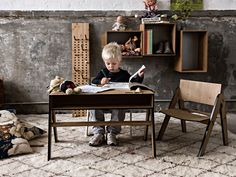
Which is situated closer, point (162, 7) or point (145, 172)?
point (145, 172)

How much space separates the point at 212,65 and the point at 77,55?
6.39 ft

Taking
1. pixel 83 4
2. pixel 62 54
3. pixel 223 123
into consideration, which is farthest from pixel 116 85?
pixel 83 4

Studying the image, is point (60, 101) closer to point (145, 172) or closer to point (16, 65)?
point (145, 172)

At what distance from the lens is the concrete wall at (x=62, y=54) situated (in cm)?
471

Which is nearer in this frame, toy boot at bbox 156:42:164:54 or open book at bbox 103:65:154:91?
Result: open book at bbox 103:65:154:91

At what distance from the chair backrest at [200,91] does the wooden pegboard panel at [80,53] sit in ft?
5.39

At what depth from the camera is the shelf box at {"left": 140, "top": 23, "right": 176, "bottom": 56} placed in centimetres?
455

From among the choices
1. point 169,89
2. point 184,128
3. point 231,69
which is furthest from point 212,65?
point 184,128

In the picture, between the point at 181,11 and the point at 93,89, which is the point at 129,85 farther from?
the point at 181,11

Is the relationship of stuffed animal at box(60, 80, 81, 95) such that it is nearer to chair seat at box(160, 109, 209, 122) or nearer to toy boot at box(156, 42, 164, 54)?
chair seat at box(160, 109, 209, 122)

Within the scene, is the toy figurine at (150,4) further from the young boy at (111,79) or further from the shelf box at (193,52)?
the young boy at (111,79)

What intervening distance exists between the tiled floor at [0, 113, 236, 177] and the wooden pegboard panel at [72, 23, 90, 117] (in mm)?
1215

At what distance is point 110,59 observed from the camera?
3357mm

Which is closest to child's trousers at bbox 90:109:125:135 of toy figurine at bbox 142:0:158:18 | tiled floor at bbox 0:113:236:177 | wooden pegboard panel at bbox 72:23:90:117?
tiled floor at bbox 0:113:236:177
